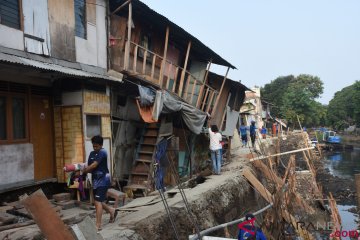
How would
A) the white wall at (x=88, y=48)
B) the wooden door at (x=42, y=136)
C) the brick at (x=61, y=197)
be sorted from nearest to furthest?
the brick at (x=61, y=197) < the wooden door at (x=42, y=136) < the white wall at (x=88, y=48)

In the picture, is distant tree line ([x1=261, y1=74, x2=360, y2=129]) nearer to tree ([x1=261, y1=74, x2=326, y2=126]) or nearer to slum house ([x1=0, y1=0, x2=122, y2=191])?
tree ([x1=261, y1=74, x2=326, y2=126])

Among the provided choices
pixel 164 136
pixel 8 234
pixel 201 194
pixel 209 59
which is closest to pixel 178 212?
pixel 201 194

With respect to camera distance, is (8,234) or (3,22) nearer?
(8,234)

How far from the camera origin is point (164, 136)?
1115 centimetres

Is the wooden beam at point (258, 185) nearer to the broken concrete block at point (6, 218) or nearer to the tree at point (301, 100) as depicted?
the broken concrete block at point (6, 218)

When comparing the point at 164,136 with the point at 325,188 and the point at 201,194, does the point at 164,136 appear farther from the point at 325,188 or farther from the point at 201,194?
the point at 325,188

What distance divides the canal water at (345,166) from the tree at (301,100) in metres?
8.31

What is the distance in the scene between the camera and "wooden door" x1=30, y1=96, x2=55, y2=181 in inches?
340

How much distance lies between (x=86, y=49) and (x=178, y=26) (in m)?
4.06

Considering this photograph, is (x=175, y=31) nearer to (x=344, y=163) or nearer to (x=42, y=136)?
(x=42, y=136)

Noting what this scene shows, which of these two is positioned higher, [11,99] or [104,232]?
[11,99]

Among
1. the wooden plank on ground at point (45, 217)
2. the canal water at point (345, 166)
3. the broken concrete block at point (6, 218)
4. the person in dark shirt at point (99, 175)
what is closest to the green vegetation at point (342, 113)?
the canal water at point (345, 166)

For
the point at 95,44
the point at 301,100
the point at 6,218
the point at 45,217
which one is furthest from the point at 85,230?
the point at 301,100

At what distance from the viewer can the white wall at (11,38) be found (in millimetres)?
7286
